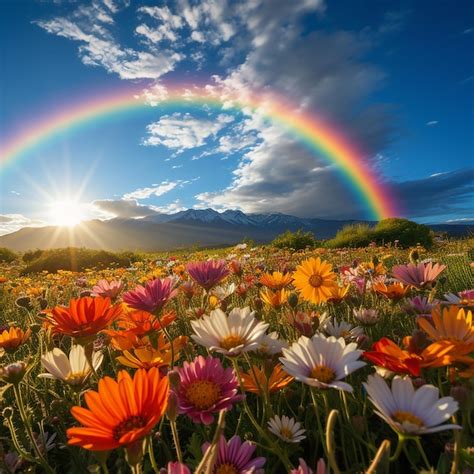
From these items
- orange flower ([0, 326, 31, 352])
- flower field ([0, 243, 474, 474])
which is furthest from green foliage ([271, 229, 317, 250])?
orange flower ([0, 326, 31, 352])

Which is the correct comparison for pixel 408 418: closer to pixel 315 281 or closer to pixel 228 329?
pixel 228 329

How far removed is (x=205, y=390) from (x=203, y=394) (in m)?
0.01

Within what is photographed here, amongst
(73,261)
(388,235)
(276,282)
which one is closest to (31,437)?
(276,282)

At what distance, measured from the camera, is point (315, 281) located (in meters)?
2.43

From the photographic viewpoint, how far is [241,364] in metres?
1.88

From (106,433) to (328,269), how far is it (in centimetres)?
190

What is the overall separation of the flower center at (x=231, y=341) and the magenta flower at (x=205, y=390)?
56mm

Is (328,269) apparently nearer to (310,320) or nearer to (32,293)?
(310,320)

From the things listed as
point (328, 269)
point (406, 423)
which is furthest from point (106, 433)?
point (328, 269)

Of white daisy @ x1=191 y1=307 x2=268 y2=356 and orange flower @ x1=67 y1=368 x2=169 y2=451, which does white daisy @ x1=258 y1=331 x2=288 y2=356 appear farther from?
orange flower @ x1=67 y1=368 x2=169 y2=451

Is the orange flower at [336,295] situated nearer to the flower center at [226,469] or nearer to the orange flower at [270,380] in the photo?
the orange flower at [270,380]

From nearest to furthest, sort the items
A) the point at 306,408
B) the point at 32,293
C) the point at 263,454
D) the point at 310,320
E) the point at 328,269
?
the point at 263,454
the point at 306,408
the point at 310,320
the point at 328,269
the point at 32,293

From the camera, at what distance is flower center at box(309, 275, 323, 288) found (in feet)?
7.92

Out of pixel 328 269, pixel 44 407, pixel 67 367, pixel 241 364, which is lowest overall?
pixel 44 407
